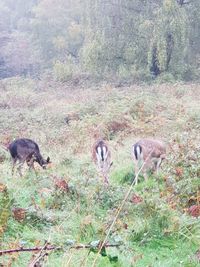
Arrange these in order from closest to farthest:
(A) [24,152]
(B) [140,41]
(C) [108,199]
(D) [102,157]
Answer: (C) [108,199] → (D) [102,157] → (A) [24,152] → (B) [140,41]

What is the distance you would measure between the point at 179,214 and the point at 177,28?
1918 cm

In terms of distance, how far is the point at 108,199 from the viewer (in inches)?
247

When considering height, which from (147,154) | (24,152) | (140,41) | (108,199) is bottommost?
(140,41)

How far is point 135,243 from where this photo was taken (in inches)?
203

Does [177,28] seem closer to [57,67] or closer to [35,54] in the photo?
[57,67]

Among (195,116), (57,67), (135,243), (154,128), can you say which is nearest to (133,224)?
(135,243)

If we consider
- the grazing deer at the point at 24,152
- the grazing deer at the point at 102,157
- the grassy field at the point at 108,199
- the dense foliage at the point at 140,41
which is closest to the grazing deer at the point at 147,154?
the grassy field at the point at 108,199

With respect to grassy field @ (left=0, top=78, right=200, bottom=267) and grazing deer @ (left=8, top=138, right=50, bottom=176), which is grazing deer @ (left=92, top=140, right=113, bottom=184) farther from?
grazing deer @ (left=8, top=138, right=50, bottom=176)

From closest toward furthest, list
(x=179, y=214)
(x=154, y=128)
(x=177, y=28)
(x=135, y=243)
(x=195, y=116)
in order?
(x=135, y=243)
(x=179, y=214)
(x=154, y=128)
(x=195, y=116)
(x=177, y=28)

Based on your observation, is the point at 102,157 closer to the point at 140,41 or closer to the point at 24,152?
the point at 24,152

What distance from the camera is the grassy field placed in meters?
4.62

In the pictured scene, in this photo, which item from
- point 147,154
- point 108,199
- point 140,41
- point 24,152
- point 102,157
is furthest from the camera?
point 140,41

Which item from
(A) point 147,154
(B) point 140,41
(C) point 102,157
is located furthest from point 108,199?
(B) point 140,41

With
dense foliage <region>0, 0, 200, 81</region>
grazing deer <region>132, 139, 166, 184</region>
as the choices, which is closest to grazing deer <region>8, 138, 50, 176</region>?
grazing deer <region>132, 139, 166, 184</region>
